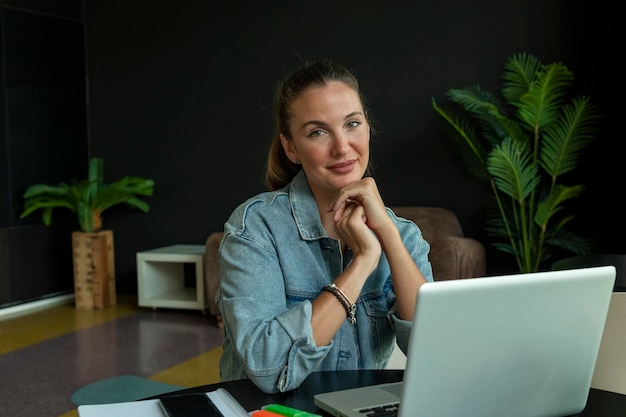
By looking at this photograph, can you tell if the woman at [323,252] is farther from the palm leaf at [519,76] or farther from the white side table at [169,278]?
the white side table at [169,278]

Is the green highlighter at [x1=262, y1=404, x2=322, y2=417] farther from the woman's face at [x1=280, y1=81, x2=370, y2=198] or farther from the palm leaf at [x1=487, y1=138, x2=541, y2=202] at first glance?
the palm leaf at [x1=487, y1=138, x2=541, y2=202]

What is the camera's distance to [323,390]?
131 centimetres

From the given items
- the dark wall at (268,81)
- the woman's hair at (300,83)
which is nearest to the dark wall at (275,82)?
the dark wall at (268,81)

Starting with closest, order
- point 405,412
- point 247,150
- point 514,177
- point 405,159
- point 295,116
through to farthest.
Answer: point 405,412, point 295,116, point 514,177, point 405,159, point 247,150

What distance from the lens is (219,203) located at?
18.3 feet

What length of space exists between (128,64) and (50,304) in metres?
1.89

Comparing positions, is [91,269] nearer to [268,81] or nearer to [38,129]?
[38,129]

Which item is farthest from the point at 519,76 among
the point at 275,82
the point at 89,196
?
the point at 89,196

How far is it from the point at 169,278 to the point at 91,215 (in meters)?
0.71

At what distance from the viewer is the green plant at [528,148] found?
13.8 feet

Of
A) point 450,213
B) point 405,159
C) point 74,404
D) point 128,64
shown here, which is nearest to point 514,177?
point 450,213

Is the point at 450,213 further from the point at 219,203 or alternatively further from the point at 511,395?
the point at 511,395

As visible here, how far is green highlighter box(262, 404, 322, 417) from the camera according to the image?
111 centimetres

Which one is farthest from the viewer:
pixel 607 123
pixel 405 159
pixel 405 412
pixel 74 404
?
pixel 405 159
